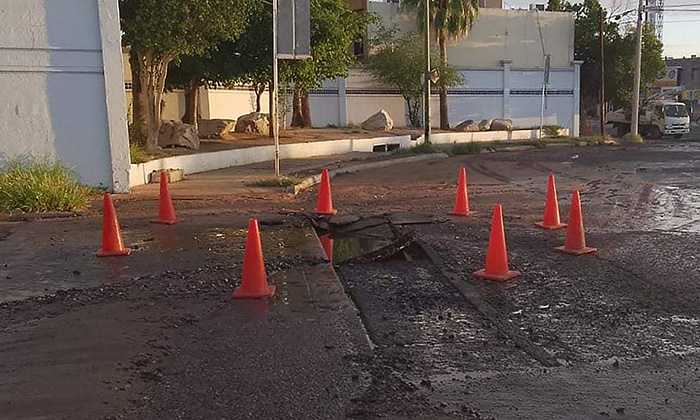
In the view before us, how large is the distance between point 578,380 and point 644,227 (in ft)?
20.2

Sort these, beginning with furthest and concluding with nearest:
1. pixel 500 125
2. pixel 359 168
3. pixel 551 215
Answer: pixel 500 125 → pixel 359 168 → pixel 551 215

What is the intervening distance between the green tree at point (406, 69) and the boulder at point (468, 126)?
7.30ft

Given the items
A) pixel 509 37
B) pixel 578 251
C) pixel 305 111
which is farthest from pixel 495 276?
pixel 509 37

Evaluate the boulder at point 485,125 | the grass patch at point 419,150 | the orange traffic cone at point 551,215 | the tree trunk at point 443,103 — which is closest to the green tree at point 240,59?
the grass patch at point 419,150

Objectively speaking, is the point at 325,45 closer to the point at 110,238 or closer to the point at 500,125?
the point at 110,238

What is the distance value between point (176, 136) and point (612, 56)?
36813 mm

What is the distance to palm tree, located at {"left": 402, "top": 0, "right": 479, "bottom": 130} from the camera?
35781 millimetres

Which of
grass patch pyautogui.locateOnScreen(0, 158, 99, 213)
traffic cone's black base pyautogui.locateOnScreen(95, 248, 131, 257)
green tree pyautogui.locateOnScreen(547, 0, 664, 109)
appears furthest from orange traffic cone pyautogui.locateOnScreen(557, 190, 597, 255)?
green tree pyautogui.locateOnScreen(547, 0, 664, 109)

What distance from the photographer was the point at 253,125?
85.8 feet

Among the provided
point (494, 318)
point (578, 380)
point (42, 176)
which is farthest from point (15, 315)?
point (42, 176)

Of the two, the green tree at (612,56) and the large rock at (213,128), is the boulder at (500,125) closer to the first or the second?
the green tree at (612,56)

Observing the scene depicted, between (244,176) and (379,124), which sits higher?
(379,124)

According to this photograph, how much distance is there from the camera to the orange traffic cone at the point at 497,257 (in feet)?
22.4

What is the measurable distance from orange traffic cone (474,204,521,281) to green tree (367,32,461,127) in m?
29.0
